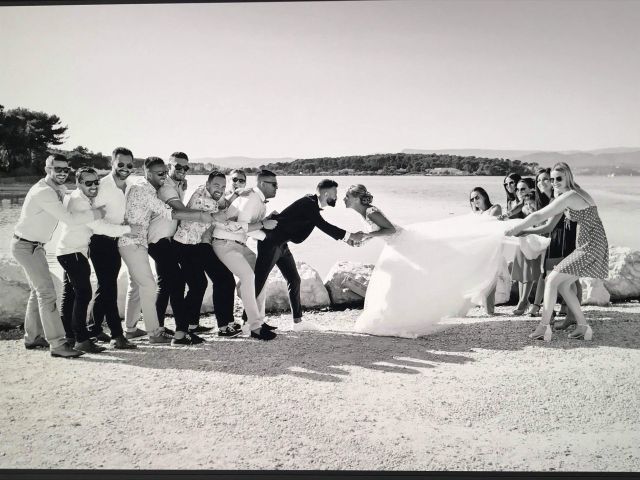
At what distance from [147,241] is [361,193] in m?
2.24

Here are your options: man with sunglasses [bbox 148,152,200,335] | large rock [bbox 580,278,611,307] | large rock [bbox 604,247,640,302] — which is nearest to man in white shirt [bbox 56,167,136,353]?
man with sunglasses [bbox 148,152,200,335]

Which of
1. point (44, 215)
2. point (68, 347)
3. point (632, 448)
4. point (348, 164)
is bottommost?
point (632, 448)

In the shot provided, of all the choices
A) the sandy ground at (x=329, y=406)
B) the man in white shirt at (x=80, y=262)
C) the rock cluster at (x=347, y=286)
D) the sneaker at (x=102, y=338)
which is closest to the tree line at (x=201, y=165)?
the man in white shirt at (x=80, y=262)

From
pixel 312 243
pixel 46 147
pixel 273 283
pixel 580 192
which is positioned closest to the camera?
pixel 580 192

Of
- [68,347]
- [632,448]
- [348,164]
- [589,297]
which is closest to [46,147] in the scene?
[68,347]

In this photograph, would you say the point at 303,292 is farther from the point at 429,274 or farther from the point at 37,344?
the point at 37,344

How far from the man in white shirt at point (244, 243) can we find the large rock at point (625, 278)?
458 centimetres

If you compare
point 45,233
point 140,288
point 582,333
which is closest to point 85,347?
point 140,288

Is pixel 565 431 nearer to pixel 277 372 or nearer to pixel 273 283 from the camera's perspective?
pixel 277 372

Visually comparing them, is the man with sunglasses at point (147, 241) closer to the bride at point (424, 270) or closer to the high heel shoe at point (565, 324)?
the bride at point (424, 270)

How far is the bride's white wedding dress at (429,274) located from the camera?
5.53 metres

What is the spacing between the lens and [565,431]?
3.74 meters

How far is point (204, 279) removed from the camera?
5.45 metres

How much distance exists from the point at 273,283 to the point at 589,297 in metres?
3.97
